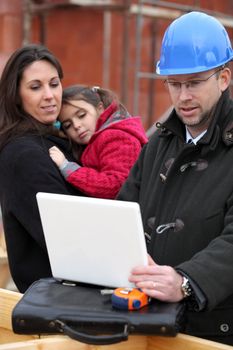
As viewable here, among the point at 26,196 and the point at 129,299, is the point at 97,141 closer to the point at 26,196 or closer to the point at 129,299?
the point at 26,196

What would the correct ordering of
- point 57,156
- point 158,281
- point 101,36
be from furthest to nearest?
point 101,36
point 57,156
point 158,281

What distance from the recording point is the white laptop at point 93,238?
2070 millimetres

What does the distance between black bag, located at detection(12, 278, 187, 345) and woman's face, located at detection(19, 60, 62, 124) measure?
1222 mm

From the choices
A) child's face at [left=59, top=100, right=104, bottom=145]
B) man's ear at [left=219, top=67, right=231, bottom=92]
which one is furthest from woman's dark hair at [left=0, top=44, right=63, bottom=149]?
man's ear at [left=219, top=67, right=231, bottom=92]

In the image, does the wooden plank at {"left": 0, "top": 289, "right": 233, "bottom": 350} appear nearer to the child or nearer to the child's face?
the child

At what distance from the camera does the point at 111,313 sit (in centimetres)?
207

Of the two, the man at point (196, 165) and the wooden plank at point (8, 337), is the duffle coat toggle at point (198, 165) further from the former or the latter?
the wooden plank at point (8, 337)

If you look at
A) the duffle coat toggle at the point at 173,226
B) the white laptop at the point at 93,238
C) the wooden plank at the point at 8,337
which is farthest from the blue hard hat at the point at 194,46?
the wooden plank at the point at 8,337

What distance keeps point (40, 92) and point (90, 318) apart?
56.4 inches

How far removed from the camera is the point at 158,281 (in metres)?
2.12

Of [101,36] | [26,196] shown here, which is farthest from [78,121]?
[101,36]

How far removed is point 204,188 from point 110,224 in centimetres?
→ 45

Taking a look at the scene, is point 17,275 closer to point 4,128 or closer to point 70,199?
point 4,128

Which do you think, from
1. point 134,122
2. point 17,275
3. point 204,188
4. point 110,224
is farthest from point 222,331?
point 134,122
